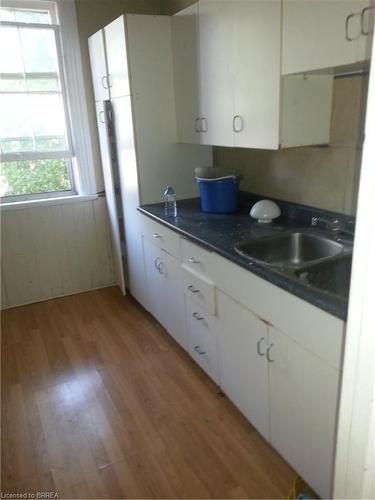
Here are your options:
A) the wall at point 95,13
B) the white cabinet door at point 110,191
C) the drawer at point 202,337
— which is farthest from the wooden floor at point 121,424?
the wall at point 95,13

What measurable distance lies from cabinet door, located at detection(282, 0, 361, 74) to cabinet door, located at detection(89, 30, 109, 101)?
157 cm

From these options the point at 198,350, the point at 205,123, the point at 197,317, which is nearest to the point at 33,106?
the point at 205,123

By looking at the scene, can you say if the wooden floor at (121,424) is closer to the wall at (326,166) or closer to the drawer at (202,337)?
the drawer at (202,337)

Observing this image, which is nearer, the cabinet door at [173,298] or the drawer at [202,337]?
the drawer at [202,337]

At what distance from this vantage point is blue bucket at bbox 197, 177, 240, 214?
2398 mm

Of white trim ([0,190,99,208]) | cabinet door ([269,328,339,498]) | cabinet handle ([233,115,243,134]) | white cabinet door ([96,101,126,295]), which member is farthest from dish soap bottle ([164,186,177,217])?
cabinet door ([269,328,339,498])

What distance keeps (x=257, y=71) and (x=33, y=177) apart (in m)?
2.19

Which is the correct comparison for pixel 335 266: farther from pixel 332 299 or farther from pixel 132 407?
pixel 132 407

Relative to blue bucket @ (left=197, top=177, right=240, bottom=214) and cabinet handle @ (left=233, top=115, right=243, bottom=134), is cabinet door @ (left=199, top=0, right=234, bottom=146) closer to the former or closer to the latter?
cabinet handle @ (left=233, top=115, right=243, bottom=134)

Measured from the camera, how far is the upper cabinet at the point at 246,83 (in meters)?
1.71

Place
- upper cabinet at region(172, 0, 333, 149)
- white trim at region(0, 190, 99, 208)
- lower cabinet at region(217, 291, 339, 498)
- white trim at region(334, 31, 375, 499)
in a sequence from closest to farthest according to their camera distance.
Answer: white trim at region(334, 31, 375, 499) → lower cabinet at region(217, 291, 339, 498) → upper cabinet at region(172, 0, 333, 149) → white trim at region(0, 190, 99, 208)

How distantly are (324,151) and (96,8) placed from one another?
2.21 m

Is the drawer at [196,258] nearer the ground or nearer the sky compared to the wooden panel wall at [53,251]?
nearer the sky

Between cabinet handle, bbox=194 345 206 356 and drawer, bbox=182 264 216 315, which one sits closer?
drawer, bbox=182 264 216 315
